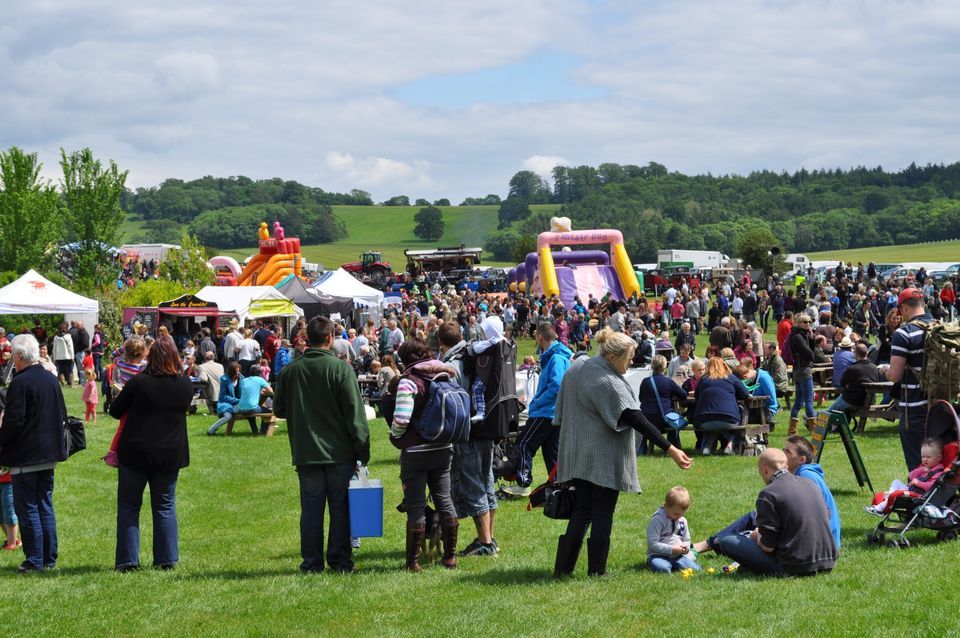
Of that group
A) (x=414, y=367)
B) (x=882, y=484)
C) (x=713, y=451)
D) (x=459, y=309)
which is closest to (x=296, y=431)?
(x=414, y=367)

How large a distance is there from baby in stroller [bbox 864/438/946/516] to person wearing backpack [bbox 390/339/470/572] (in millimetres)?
2995

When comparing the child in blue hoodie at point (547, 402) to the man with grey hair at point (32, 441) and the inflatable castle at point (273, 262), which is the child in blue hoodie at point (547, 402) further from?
the inflatable castle at point (273, 262)

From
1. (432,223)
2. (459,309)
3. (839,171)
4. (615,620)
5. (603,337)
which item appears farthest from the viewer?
(839,171)

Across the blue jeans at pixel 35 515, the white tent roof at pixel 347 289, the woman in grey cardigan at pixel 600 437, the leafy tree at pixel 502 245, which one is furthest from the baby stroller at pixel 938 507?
the leafy tree at pixel 502 245

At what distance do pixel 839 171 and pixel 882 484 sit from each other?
158 meters

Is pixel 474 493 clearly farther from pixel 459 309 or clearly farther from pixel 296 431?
pixel 459 309

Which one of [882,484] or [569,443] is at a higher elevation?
[569,443]

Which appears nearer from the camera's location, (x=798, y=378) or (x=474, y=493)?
(x=474, y=493)

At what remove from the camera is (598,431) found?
22.6 feet

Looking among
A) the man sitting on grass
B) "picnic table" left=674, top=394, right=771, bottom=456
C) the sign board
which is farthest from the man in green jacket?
"picnic table" left=674, top=394, right=771, bottom=456

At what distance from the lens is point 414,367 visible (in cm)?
732

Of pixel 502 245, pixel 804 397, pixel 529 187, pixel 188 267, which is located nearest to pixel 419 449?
pixel 804 397

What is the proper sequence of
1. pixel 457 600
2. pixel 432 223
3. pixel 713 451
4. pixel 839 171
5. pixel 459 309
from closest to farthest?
pixel 457 600 → pixel 713 451 → pixel 459 309 → pixel 432 223 → pixel 839 171

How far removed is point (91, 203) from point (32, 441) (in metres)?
37.6
